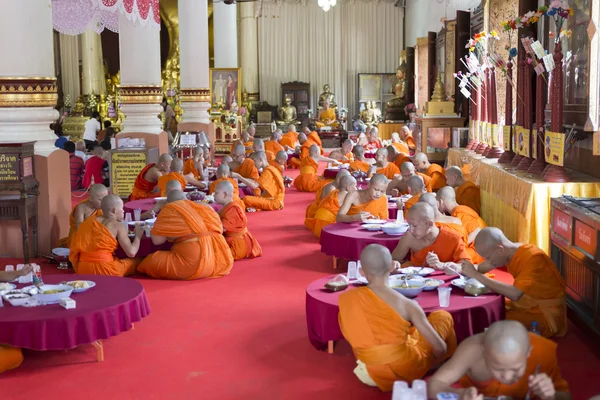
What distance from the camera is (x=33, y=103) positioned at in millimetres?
9031

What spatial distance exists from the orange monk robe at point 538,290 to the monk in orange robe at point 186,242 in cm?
314

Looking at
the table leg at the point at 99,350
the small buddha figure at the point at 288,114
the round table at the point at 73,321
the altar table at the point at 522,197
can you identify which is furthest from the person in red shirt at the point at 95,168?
the small buddha figure at the point at 288,114

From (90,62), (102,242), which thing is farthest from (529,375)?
(90,62)

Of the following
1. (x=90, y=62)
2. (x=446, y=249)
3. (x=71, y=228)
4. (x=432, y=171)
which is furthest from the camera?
(x=90, y=62)

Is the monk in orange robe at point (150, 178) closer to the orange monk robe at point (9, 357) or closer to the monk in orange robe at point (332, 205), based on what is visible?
the monk in orange robe at point (332, 205)

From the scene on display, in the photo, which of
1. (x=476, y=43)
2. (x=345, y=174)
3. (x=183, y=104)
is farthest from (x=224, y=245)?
(x=183, y=104)

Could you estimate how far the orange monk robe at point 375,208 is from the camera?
859 cm

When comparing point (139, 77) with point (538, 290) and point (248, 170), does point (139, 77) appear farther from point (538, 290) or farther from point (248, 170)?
point (538, 290)

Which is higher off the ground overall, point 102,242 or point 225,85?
point 225,85

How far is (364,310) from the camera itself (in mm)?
4531

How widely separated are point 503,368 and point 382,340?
1.08 meters

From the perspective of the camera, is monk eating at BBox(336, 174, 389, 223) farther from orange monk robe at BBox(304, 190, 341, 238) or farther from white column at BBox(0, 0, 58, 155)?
white column at BBox(0, 0, 58, 155)

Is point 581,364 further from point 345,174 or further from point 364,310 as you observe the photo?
point 345,174

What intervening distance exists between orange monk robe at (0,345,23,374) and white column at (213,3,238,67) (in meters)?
18.3
